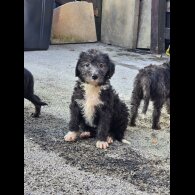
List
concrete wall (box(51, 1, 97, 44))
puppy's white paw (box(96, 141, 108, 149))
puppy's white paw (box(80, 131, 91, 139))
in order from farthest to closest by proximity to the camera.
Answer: concrete wall (box(51, 1, 97, 44)) < puppy's white paw (box(80, 131, 91, 139)) < puppy's white paw (box(96, 141, 108, 149))

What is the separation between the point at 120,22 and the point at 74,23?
3.68ft

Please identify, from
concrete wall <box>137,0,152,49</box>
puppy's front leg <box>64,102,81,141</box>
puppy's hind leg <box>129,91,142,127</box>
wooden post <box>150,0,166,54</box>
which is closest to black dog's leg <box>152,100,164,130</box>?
puppy's hind leg <box>129,91,142,127</box>

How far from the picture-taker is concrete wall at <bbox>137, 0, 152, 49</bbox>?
990 cm

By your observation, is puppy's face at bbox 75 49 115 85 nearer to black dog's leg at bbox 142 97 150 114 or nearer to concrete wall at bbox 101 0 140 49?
black dog's leg at bbox 142 97 150 114

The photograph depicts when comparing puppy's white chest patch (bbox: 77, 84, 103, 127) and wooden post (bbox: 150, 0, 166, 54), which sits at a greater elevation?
wooden post (bbox: 150, 0, 166, 54)

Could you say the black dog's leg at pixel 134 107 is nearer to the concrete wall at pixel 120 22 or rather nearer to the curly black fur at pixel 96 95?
the curly black fur at pixel 96 95

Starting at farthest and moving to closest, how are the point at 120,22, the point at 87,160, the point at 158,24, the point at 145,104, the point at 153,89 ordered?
Result: the point at 120,22 < the point at 158,24 < the point at 145,104 < the point at 153,89 < the point at 87,160

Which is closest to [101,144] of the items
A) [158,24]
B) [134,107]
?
[134,107]

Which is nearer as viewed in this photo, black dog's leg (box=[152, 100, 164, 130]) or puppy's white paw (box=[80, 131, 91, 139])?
puppy's white paw (box=[80, 131, 91, 139])

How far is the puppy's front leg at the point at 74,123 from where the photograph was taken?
12.5ft

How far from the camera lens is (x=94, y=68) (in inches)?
146

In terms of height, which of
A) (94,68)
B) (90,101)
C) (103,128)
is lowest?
(103,128)

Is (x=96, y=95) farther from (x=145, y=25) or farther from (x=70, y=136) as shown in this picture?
(x=145, y=25)
